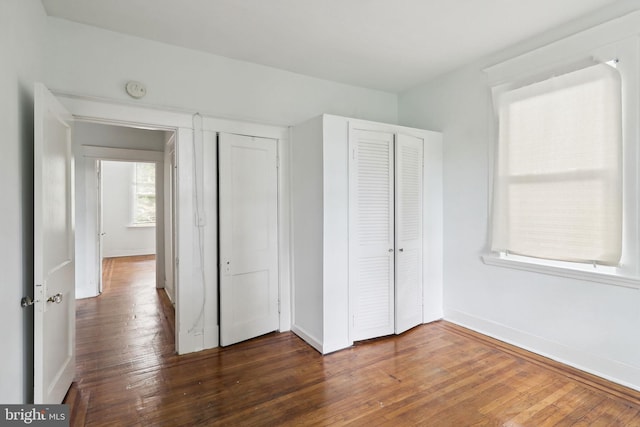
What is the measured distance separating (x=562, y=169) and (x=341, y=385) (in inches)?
95.2

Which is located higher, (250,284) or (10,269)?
(10,269)

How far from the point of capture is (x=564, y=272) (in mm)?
2645

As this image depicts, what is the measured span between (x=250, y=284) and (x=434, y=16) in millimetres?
2821

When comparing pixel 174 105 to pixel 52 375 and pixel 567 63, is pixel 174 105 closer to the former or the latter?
pixel 52 375

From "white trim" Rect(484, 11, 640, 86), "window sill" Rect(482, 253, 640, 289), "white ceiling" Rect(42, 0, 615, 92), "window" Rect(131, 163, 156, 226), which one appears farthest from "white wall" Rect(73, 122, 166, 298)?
"window sill" Rect(482, 253, 640, 289)

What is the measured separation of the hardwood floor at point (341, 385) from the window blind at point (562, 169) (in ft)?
3.20

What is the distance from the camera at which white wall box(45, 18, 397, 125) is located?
2.46 m

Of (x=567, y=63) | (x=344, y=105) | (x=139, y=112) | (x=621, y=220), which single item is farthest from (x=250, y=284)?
(x=567, y=63)

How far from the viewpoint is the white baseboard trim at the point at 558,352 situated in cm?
235

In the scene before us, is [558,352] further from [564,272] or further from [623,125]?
[623,125]

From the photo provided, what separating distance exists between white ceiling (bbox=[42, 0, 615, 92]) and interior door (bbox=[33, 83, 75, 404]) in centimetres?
94

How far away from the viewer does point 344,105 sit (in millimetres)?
3814

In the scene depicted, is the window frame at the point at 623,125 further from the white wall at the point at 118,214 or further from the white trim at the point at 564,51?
the white wall at the point at 118,214

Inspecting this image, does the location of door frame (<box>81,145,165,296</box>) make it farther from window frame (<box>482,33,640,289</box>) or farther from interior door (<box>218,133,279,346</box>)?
window frame (<box>482,33,640,289</box>)
